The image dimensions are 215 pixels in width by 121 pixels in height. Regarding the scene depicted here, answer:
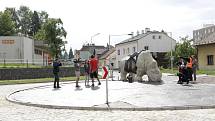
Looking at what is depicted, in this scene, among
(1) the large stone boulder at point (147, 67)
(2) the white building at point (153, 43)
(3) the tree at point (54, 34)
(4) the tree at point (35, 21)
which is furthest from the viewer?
(4) the tree at point (35, 21)

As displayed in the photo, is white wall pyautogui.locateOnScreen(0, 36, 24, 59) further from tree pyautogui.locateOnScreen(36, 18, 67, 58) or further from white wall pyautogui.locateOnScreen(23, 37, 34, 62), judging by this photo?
tree pyautogui.locateOnScreen(36, 18, 67, 58)

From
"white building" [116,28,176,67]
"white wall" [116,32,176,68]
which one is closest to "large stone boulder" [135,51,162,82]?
"white building" [116,28,176,67]

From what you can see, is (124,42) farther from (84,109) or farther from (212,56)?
(84,109)

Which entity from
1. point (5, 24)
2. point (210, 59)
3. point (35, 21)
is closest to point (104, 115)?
point (210, 59)

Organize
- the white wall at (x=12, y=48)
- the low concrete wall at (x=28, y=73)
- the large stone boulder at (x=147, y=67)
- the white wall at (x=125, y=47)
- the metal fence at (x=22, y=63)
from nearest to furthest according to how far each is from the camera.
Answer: the large stone boulder at (x=147, y=67) → the low concrete wall at (x=28, y=73) → the metal fence at (x=22, y=63) → the white wall at (x=12, y=48) → the white wall at (x=125, y=47)

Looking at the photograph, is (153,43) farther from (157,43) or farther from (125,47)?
(125,47)

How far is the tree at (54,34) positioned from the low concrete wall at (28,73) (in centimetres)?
2611

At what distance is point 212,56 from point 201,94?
3462cm

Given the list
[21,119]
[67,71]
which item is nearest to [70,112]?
[21,119]

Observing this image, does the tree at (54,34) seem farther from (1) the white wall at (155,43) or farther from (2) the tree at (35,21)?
(2) the tree at (35,21)

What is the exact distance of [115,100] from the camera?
14922 mm

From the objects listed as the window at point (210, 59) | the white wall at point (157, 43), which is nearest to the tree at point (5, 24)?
the white wall at point (157, 43)

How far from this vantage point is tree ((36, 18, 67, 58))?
227 ft

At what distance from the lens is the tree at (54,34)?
69.1 metres
